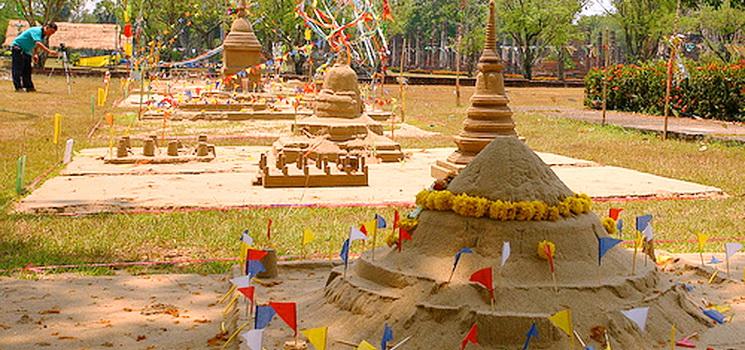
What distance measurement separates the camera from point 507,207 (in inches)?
215

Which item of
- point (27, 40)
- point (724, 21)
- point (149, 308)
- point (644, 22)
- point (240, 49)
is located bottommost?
point (149, 308)

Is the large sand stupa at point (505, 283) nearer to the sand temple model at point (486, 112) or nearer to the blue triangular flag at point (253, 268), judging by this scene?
the blue triangular flag at point (253, 268)

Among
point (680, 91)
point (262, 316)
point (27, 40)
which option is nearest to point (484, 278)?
point (262, 316)

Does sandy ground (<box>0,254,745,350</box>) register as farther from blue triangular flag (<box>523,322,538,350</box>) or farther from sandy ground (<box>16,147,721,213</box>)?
sandy ground (<box>16,147,721,213</box>)

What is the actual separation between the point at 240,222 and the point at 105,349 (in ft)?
13.4

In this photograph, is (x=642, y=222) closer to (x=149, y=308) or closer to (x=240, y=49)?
(x=149, y=308)

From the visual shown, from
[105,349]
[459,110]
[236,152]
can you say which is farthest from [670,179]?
[459,110]

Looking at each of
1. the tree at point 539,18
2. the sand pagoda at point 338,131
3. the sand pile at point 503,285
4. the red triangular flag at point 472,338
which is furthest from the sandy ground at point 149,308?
the tree at point 539,18

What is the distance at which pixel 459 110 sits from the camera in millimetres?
29234

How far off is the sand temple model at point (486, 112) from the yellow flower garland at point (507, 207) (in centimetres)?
720

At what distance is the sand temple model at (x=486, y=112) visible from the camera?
1308cm

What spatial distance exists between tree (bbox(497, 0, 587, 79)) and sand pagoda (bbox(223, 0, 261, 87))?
27915 mm

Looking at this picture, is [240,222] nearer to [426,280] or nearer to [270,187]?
[270,187]

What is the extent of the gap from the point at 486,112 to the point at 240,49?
713 inches
